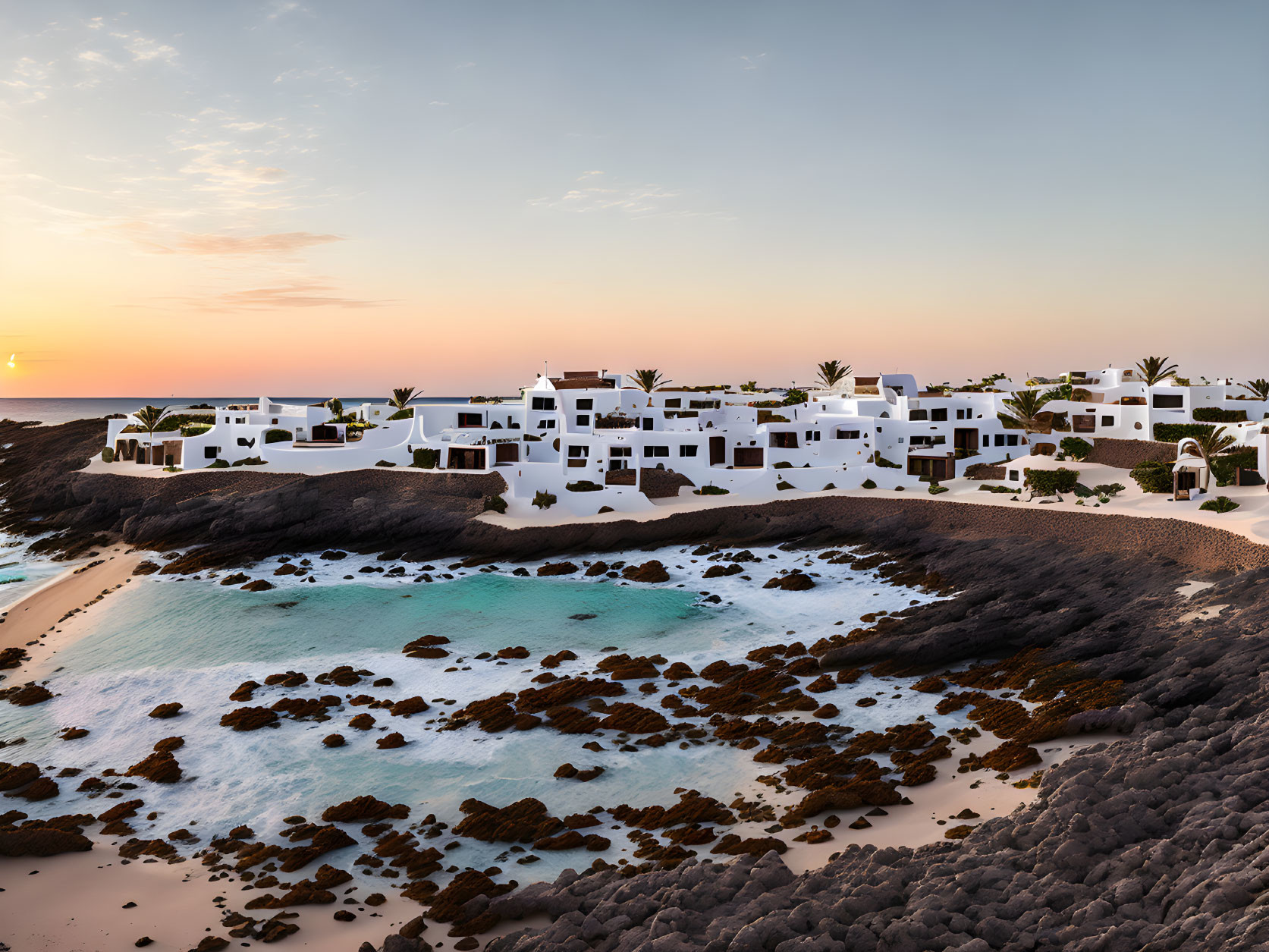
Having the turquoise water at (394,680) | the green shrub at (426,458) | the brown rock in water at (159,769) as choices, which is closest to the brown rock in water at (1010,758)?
the turquoise water at (394,680)

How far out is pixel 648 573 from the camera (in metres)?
49.2

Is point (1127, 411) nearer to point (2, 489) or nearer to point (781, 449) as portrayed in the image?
point (781, 449)

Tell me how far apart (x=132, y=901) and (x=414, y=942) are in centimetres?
746

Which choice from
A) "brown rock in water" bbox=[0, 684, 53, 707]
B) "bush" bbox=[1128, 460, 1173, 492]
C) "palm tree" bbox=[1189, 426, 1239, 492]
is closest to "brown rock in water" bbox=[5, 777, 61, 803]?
"brown rock in water" bbox=[0, 684, 53, 707]

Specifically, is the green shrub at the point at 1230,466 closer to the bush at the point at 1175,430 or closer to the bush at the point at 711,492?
the bush at the point at 1175,430

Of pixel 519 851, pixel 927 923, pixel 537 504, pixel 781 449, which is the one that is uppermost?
pixel 781 449

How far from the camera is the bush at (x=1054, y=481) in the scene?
171 ft

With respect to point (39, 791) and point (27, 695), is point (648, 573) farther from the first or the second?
point (39, 791)

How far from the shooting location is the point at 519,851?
2009cm

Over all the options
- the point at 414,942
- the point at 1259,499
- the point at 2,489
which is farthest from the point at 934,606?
the point at 2,489

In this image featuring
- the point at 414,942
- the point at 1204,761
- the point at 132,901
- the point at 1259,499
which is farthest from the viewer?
the point at 1259,499

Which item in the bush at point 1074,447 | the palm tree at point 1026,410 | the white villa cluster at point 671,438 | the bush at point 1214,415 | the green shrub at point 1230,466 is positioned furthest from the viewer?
the palm tree at point 1026,410

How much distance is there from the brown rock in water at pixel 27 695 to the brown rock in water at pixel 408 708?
14.4 metres

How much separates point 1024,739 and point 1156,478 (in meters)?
34.2
